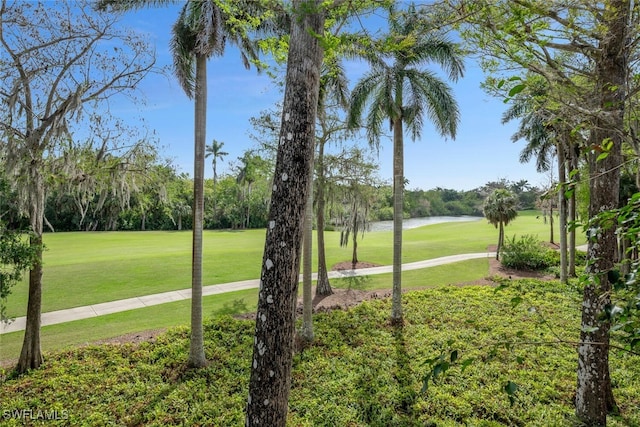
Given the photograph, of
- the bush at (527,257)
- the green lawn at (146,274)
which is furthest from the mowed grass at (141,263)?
the bush at (527,257)

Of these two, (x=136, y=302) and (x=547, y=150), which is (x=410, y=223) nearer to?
(x=547, y=150)

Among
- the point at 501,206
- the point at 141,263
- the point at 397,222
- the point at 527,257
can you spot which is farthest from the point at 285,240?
the point at 501,206

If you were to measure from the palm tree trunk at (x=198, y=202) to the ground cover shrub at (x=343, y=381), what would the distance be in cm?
51

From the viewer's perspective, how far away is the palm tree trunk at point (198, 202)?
7285mm

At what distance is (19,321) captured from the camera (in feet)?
34.0

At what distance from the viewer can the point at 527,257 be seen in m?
18.9

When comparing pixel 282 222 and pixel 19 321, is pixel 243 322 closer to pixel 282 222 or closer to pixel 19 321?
pixel 19 321

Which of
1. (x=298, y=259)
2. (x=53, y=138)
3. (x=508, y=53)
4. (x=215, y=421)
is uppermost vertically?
(x=508, y=53)

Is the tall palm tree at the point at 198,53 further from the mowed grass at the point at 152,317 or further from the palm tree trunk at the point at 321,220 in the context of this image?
the palm tree trunk at the point at 321,220

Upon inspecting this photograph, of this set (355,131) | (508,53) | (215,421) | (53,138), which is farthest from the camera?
(355,131)

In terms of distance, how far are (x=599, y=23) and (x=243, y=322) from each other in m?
10.3

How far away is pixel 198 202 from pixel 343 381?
5009mm

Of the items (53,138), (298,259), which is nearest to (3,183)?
(53,138)

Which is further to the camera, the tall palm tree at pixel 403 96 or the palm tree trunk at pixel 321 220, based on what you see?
the palm tree trunk at pixel 321 220
